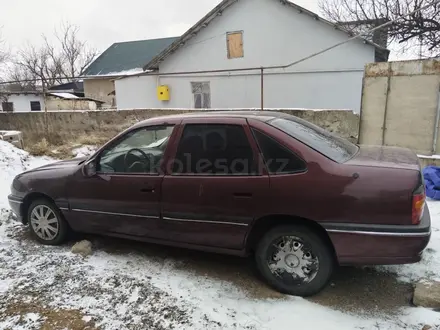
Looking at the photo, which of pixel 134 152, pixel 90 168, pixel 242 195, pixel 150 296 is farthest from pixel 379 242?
pixel 90 168

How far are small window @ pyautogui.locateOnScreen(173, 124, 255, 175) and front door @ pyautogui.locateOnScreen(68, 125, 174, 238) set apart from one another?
231 mm

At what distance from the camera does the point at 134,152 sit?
3.69m

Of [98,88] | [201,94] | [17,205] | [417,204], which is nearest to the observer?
[417,204]

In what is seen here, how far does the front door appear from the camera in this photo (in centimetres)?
342

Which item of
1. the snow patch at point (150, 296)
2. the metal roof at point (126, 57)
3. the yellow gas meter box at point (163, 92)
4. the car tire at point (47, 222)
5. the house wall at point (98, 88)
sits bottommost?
the snow patch at point (150, 296)

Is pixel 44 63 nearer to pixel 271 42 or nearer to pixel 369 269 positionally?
pixel 271 42

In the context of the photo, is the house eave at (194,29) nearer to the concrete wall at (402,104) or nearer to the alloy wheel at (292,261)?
the concrete wall at (402,104)

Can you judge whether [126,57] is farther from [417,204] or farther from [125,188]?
[417,204]

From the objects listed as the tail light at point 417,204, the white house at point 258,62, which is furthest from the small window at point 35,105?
the tail light at point 417,204

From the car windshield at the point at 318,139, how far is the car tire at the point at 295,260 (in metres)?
0.70

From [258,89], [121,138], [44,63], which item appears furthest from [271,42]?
[44,63]

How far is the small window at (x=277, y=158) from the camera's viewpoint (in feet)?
9.37

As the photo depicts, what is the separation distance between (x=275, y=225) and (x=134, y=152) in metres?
1.72

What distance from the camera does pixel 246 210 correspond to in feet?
9.77
